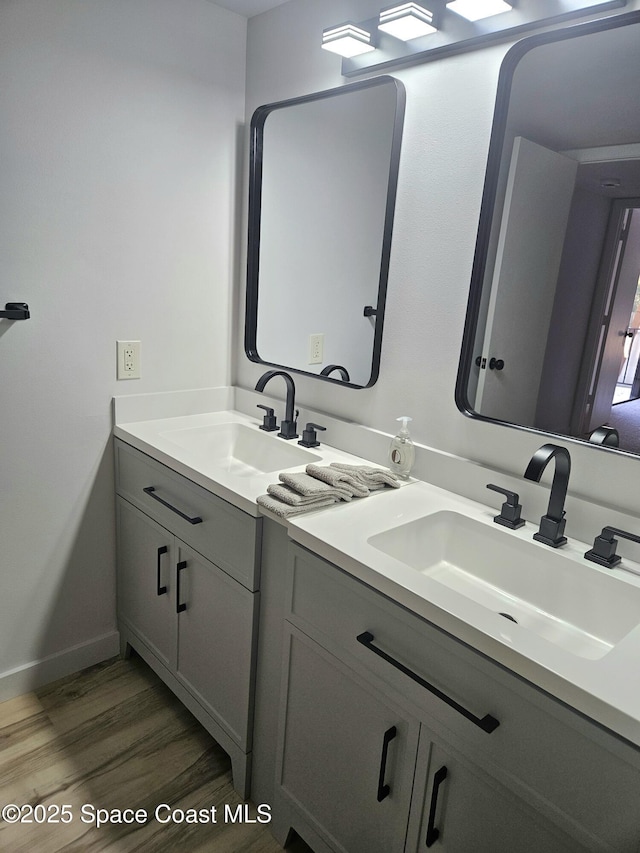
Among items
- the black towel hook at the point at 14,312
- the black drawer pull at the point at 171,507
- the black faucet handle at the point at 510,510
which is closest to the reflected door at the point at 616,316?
the black faucet handle at the point at 510,510

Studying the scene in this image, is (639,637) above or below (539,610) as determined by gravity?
above

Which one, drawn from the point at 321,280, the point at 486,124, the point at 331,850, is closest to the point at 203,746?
the point at 331,850

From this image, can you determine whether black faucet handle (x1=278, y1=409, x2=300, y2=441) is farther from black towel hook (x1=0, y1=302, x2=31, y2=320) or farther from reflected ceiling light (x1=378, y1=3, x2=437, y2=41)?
reflected ceiling light (x1=378, y1=3, x2=437, y2=41)

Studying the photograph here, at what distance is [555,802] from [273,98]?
6.75ft

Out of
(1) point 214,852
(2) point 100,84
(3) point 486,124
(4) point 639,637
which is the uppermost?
(2) point 100,84

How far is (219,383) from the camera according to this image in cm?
230

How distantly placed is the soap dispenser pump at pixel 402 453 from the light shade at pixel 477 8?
37.8 inches

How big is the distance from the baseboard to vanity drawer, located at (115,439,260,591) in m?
0.58

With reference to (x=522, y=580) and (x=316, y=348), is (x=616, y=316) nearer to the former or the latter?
(x=522, y=580)

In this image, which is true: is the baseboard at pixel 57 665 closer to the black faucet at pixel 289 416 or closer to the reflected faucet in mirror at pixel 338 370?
the black faucet at pixel 289 416

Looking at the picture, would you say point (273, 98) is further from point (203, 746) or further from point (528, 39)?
point (203, 746)

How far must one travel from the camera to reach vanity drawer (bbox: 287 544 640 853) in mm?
860

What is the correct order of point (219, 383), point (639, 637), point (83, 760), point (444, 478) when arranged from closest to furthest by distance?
1. point (639, 637)
2. point (444, 478)
3. point (83, 760)
4. point (219, 383)

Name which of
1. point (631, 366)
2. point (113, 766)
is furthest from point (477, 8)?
point (113, 766)
